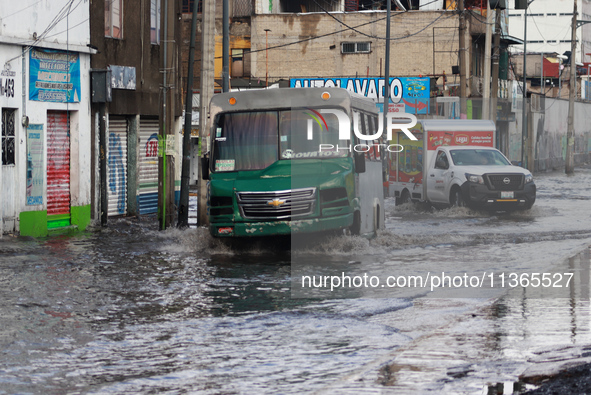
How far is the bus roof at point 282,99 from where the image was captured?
54.2 feet

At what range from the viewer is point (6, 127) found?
19750 mm

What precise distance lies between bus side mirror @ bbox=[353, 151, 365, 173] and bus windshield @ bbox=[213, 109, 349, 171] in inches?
10.3

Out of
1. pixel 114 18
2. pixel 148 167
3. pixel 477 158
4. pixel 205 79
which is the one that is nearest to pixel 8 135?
pixel 205 79

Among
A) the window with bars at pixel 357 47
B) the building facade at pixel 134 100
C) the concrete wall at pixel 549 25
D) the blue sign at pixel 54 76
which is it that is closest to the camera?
the blue sign at pixel 54 76

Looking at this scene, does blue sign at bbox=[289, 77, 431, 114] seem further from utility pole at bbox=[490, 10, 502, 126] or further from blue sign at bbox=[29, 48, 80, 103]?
blue sign at bbox=[29, 48, 80, 103]

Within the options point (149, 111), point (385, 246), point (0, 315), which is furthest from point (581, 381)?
point (149, 111)

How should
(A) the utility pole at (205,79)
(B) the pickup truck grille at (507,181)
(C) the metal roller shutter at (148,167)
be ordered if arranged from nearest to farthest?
(A) the utility pole at (205,79), (C) the metal roller shutter at (148,167), (B) the pickup truck grille at (507,181)

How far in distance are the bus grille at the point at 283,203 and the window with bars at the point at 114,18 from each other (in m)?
9.11

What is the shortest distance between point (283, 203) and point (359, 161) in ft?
5.37

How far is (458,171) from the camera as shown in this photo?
26797mm

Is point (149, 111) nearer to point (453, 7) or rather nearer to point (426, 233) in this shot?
point (426, 233)

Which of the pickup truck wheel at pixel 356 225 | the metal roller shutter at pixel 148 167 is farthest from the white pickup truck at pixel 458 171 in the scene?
the pickup truck wheel at pixel 356 225

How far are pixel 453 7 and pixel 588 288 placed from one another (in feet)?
153

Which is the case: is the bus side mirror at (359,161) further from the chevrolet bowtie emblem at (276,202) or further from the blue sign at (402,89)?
the blue sign at (402,89)
